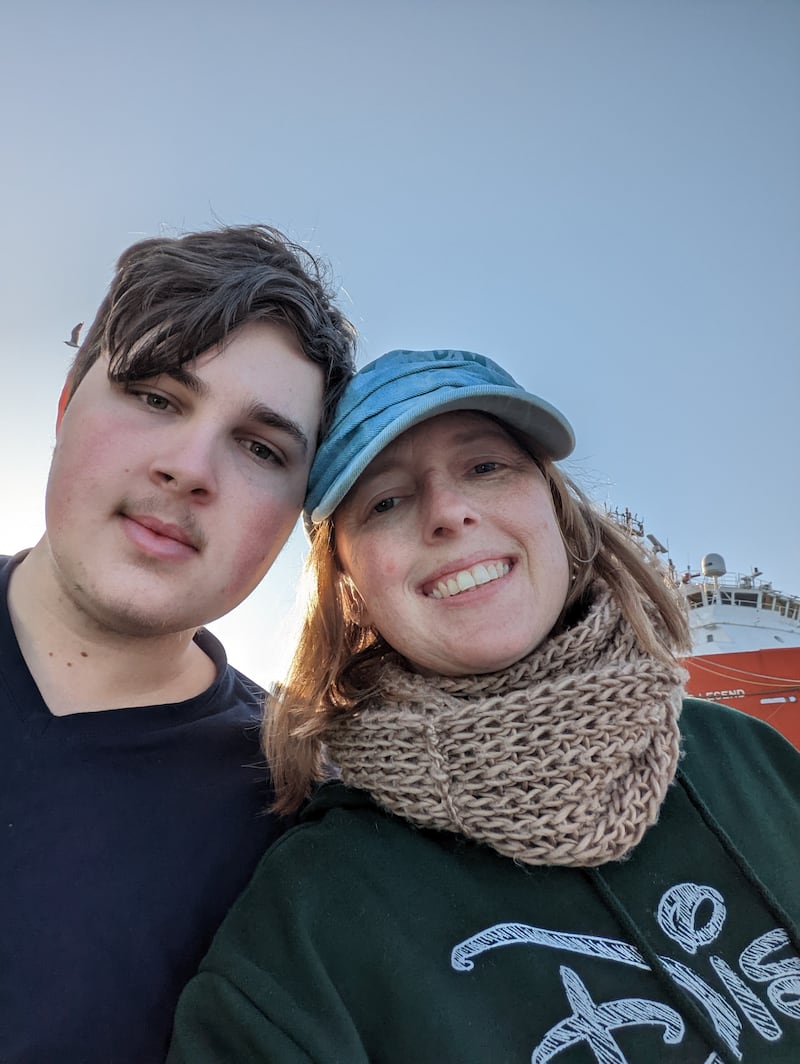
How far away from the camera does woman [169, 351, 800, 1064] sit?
126 centimetres

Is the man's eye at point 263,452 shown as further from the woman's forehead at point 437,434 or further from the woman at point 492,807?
the woman's forehead at point 437,434

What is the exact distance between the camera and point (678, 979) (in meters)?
1.34

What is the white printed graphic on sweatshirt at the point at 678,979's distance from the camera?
1250 millimetres

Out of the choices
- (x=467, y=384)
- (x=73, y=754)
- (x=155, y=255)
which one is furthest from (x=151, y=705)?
(x=155, y=255)

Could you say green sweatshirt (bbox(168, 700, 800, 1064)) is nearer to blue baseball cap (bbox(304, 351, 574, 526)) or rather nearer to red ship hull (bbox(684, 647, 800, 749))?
blue baseball cap (bbox(304, 351, 574, 526))

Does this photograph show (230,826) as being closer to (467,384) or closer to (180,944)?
(180,944)

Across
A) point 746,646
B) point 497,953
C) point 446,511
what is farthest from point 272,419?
point 746,646

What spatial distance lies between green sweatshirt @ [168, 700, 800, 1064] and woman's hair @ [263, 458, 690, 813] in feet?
0.77

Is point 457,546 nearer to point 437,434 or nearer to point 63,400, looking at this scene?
point 437,434

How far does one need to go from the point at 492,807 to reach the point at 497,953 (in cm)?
27

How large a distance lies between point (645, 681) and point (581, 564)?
0.45 m

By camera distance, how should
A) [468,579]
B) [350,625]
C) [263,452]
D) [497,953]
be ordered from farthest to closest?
[350,625] < [263,452] < [468,579] < [497,953]

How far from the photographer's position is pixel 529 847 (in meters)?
1.42

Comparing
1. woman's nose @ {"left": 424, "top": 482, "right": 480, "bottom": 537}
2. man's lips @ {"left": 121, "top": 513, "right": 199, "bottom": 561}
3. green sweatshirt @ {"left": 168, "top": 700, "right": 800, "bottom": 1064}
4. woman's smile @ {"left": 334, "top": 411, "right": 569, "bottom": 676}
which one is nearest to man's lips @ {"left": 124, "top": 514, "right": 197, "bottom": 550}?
man's lips @ {"left": 121, "top": 513, "right": 199, "bottom": 561}
